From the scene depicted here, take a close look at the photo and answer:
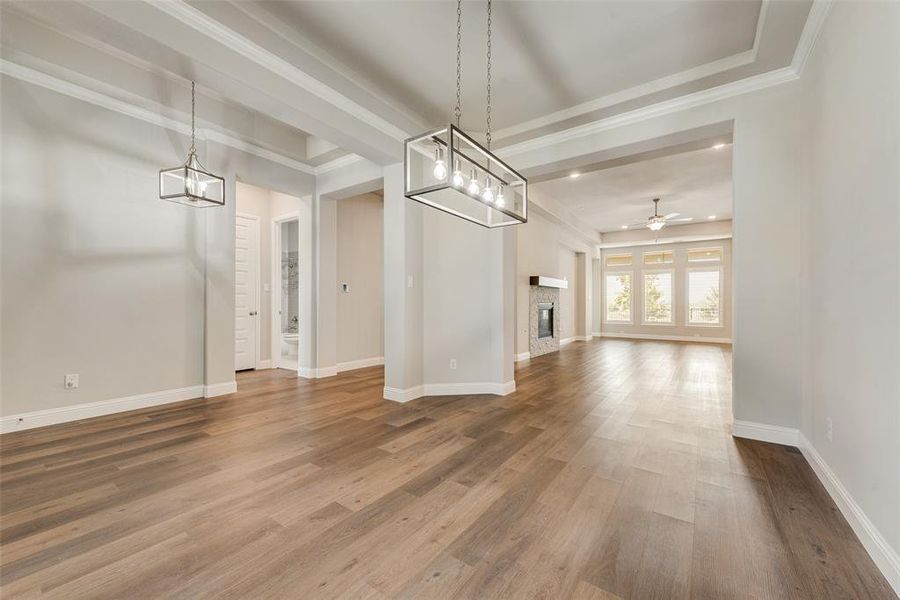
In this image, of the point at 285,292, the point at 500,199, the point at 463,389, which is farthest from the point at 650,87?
the point at 285,292

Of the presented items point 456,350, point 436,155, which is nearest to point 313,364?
point 456,350

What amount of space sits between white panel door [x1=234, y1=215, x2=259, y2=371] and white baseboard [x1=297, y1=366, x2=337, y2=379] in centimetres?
115

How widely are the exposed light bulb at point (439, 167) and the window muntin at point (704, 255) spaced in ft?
33.8

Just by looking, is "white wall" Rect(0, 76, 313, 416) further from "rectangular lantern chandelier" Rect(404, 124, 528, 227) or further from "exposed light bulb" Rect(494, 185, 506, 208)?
"exposed light bulb" Rect(494, 185, 506, 208)

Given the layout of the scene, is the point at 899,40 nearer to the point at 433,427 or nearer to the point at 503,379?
the point at 433,427

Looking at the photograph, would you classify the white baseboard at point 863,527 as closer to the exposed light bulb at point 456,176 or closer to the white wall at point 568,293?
the exposed light bulb at point 456,176

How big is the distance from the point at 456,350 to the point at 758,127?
138 inches

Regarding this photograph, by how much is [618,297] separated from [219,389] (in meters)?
10.6

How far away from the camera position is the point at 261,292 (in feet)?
20.0

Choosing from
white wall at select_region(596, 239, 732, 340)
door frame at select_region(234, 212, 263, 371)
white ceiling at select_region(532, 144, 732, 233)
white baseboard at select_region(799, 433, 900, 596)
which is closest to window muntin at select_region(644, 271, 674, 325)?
white wall at select_region(596, 239, 732, 340)

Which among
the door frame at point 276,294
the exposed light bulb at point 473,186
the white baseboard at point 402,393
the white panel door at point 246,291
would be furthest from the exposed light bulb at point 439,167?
the white panel door at point 246,291

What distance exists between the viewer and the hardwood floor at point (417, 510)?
4.69 feet

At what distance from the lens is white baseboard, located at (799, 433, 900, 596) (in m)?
1.41

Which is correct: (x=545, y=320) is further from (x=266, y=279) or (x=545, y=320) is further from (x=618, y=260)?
(x=266, y=279)
